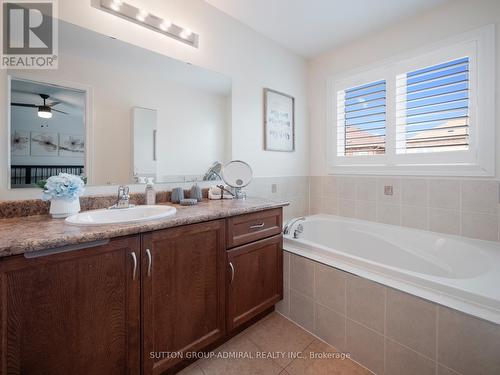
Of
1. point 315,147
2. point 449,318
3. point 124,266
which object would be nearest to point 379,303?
point 449,318

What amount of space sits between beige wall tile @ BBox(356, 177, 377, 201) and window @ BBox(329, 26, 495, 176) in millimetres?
93

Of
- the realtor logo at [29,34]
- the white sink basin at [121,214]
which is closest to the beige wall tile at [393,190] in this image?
the white sink basin at [121,214]

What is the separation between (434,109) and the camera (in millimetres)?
1927

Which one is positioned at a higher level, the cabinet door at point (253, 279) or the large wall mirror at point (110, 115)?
the large wall mirror at point (110, 115)

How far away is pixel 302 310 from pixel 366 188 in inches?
54.6

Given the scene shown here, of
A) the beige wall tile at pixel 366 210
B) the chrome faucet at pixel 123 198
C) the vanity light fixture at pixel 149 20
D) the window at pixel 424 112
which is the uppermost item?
the vanity light fixture at pixel 149 20

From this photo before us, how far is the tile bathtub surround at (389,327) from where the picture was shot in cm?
99

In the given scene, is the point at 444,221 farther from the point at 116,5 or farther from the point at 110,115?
the point at 116,5

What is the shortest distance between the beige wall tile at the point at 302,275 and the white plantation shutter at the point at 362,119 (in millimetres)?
1407

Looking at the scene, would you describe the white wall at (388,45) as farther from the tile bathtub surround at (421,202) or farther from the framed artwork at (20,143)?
the framed artwork at (20,143)

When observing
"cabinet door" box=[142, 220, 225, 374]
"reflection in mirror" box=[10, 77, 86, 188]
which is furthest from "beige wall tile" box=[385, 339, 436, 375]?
"reflection in mirror" box=[10, 77, 86, 188]

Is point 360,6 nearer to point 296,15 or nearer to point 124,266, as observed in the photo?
point 296,15

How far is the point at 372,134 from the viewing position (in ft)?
7.61

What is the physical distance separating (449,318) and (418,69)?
197 cm
